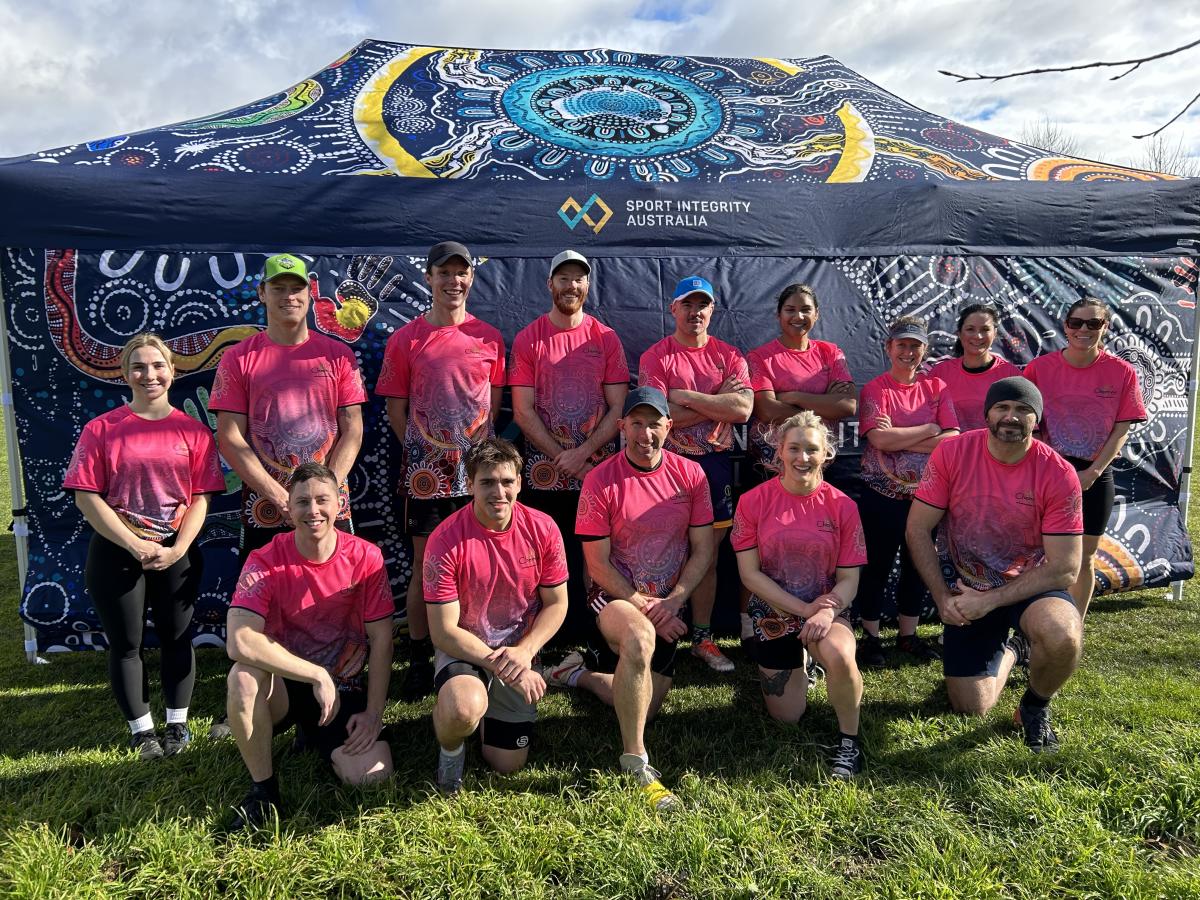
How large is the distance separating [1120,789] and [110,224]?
199 inches

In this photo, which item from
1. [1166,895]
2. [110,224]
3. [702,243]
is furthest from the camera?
[702,243]

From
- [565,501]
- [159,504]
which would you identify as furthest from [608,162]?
[159,504]

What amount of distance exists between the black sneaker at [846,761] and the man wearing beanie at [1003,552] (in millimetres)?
710

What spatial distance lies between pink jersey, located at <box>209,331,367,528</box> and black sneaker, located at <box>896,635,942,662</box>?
294cm

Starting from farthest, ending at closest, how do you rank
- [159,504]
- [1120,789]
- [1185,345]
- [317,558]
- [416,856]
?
[1185,345], [159,504], [317,558], [1120,789], [416,856]

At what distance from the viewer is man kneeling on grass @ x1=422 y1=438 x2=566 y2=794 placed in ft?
9.02

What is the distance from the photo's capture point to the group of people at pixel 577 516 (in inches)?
111

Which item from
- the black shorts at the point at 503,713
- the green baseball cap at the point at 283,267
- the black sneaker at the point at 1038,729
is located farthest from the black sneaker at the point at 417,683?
the black sneaker at the point at 1038,729

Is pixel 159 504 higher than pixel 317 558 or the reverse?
higher

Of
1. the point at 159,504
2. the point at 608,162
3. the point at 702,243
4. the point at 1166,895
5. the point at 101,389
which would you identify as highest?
the point at 608,162

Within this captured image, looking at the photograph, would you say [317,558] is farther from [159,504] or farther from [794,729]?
[794,729]

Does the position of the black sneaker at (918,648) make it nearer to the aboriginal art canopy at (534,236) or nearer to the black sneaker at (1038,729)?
the black sneaker at (1038,729)

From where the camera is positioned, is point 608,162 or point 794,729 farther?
point 608,162

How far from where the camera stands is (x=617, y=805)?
2.60m
